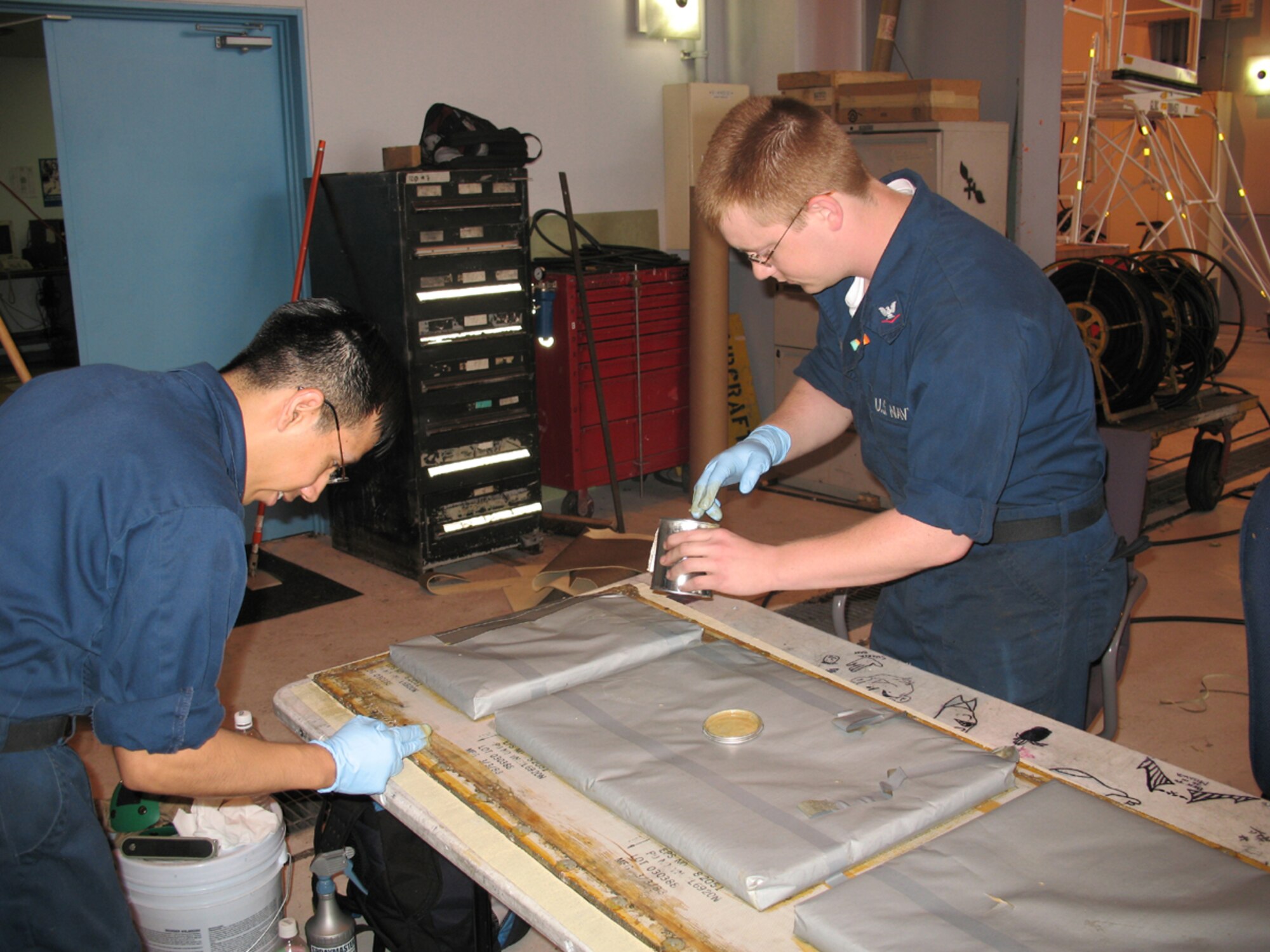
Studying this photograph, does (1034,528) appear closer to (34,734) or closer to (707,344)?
(34,734)

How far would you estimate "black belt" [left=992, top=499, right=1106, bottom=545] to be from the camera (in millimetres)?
1612

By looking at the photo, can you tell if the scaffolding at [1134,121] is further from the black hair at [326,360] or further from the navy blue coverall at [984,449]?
the black hair at [326,360]

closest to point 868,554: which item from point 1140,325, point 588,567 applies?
point 588,567

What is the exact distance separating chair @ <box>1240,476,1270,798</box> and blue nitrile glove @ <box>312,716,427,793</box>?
1.14m

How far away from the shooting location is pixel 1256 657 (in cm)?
150


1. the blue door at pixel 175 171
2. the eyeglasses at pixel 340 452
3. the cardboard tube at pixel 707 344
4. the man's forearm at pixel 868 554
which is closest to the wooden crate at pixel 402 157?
the blue door at pixel 175 171

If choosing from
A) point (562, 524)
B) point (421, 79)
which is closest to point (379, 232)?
point (421, 79)

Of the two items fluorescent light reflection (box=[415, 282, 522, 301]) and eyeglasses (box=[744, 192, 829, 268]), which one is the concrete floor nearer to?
fluorescent light reflection (box=[415, 282, 522, 301])

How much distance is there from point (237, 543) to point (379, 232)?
9.68 ft

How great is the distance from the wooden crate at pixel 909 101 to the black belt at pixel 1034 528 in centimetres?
321

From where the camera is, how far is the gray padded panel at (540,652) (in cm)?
147

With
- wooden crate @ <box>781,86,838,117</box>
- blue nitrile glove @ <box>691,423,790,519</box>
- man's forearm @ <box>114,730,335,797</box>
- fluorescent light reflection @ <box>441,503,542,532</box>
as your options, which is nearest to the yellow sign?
wooden crate @ <box>781,86,838,117</box>

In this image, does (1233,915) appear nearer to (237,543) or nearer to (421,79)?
(237,543)

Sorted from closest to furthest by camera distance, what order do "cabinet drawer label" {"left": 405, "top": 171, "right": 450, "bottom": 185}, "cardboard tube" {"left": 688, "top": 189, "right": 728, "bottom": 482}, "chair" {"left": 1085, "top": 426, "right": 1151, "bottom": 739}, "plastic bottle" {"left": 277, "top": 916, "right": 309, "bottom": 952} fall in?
"plastic bottle" {"left": 277, "top": 916, "right": 309, "bottom": 952}, "chair" {"left": 1085, "top": 426, "right": 1151, "bottom": 739}, "cabinet drawer label" {"left": 405, "top": 171, "right": 450, "bottom": 185}, "cardboard tube" {"left": 688, "top": 189, "right": 728, "bottom": 482}
